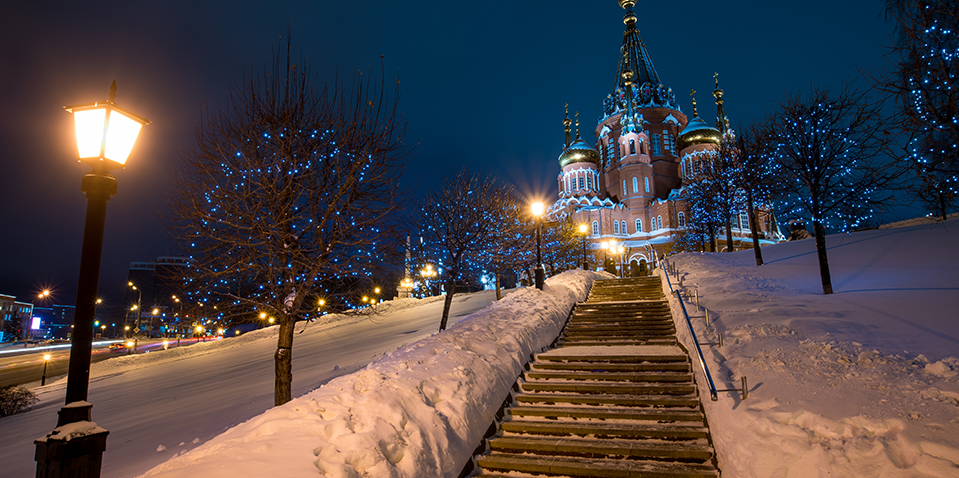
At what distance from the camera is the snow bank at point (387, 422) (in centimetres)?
409

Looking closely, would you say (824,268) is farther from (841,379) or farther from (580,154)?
(580,154)

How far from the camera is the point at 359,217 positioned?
8852mm

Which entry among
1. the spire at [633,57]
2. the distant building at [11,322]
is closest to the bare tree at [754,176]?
the spire at [633,57]

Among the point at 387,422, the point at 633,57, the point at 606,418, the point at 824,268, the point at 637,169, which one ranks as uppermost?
the point at 633,57

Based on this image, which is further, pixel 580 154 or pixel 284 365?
pixel 580 154

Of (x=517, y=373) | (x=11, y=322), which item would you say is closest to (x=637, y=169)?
(x=517, y=373)

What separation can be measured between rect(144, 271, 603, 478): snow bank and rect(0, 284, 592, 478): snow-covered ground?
439mm

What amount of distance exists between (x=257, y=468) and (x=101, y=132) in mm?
3255

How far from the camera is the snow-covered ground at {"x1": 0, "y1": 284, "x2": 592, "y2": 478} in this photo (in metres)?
7.80

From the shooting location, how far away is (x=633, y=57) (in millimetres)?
66875

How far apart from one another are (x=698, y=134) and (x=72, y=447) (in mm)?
66202

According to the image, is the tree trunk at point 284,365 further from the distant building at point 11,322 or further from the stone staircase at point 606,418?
the distant building at point 11,322

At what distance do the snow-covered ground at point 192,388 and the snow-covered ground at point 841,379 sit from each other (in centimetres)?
508

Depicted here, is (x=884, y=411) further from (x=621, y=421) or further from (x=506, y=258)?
(x=506, y=258)
